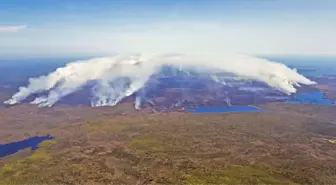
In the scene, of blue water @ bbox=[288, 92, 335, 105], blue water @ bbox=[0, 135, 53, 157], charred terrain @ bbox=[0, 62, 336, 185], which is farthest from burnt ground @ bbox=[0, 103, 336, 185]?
blue water @ bbox=[288, 92, 335, 105]

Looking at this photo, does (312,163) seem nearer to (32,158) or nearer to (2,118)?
(32,158)

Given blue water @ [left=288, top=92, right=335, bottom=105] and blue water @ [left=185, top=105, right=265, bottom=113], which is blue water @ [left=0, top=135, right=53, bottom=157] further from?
blue water @ [left=288, top=92, right=335, bottom=105]

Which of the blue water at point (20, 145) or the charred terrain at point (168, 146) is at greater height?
the charred terrain at point (168, 146)

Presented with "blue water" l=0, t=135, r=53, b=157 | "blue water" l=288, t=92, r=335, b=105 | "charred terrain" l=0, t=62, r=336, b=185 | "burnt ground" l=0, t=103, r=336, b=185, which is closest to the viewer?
"burnt ground" l=0, t=103, r=336, b=185

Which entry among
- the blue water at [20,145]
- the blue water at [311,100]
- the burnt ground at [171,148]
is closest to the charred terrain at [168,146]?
the burnt ground at [171,148]

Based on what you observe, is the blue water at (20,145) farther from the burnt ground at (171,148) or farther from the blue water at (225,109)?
the blue water at (225,109)

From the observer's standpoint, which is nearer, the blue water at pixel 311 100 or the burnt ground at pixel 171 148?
the burnt ground at pixel 171 148

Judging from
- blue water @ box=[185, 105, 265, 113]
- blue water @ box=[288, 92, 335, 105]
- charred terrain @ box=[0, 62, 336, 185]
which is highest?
charred terrain @ box=[0, 62, 336, 185]
